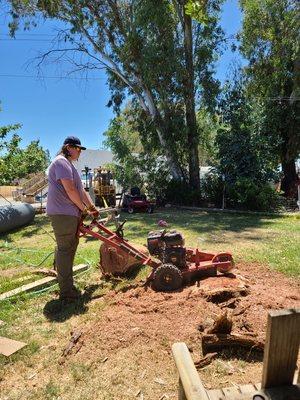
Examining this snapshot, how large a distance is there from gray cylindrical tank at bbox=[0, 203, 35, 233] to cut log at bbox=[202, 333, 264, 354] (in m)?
9.13

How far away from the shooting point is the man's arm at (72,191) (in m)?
5.00

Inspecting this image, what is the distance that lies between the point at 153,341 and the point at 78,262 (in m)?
3.63

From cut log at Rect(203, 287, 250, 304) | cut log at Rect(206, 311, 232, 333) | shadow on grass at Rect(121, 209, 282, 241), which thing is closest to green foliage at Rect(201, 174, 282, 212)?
shadow on grass at Rect(121, 209, 282, 241)

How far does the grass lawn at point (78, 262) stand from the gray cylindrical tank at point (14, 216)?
0.23m

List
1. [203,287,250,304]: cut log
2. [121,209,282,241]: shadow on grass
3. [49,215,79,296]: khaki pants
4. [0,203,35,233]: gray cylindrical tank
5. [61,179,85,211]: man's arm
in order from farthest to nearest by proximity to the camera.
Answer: [0,203,35,233]: gray cylindrical tank
[121,209,282,241]: shadow on grass
[49,215,79,296]: khaki pants
[61,179,85,211]: man's arm
[203,287,250,304]: cut log

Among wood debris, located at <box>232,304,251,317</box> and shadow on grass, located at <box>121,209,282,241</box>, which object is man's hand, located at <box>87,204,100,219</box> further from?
shadow on grass, located at <box>121,209,282,241</box>

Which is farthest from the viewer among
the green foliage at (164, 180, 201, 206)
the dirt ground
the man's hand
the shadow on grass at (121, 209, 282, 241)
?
the green foliage at (164, 180, 201, 206)

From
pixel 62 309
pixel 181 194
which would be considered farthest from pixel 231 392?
pixel 181 194

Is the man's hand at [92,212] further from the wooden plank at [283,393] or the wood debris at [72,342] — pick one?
the wooden plank at [283,393]

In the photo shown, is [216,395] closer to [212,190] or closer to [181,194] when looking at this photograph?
[212,190]

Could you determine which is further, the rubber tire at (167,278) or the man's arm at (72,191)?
the rubber tire at (167,278)

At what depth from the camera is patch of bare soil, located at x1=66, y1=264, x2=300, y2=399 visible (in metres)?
3.40

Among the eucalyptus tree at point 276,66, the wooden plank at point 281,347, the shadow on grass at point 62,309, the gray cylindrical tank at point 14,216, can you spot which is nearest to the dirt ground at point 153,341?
the shadow on grass at point 62,309

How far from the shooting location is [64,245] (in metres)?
5.22
